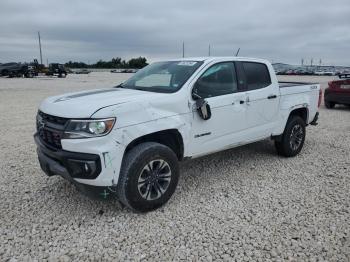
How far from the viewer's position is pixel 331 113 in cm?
1126

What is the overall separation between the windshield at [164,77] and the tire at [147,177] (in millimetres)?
838

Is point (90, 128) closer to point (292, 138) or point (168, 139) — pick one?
point (168, 139)

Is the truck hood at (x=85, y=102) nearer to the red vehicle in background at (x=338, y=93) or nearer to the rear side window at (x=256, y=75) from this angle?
the rear side window at (x=256, y=75)

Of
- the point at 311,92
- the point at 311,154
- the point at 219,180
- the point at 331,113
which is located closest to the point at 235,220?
the point at 219,180

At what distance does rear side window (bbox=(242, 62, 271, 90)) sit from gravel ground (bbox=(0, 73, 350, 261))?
1327 millimetres

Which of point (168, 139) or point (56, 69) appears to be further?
point (56, 69)

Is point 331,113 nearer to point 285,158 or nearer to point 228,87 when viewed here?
point 285,158

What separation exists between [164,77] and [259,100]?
1.52 m

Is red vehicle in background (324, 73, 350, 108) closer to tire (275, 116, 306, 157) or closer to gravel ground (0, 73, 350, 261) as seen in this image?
tire (275, 116, 306, 157)

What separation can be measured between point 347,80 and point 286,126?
747cm

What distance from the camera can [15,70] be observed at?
118 ft

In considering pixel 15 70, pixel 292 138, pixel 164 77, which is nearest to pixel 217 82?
pixel 164 77

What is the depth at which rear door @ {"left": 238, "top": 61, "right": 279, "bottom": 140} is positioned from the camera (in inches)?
191

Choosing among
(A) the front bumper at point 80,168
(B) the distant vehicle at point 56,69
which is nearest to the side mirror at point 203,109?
(A) the front bumper at point 80,168
